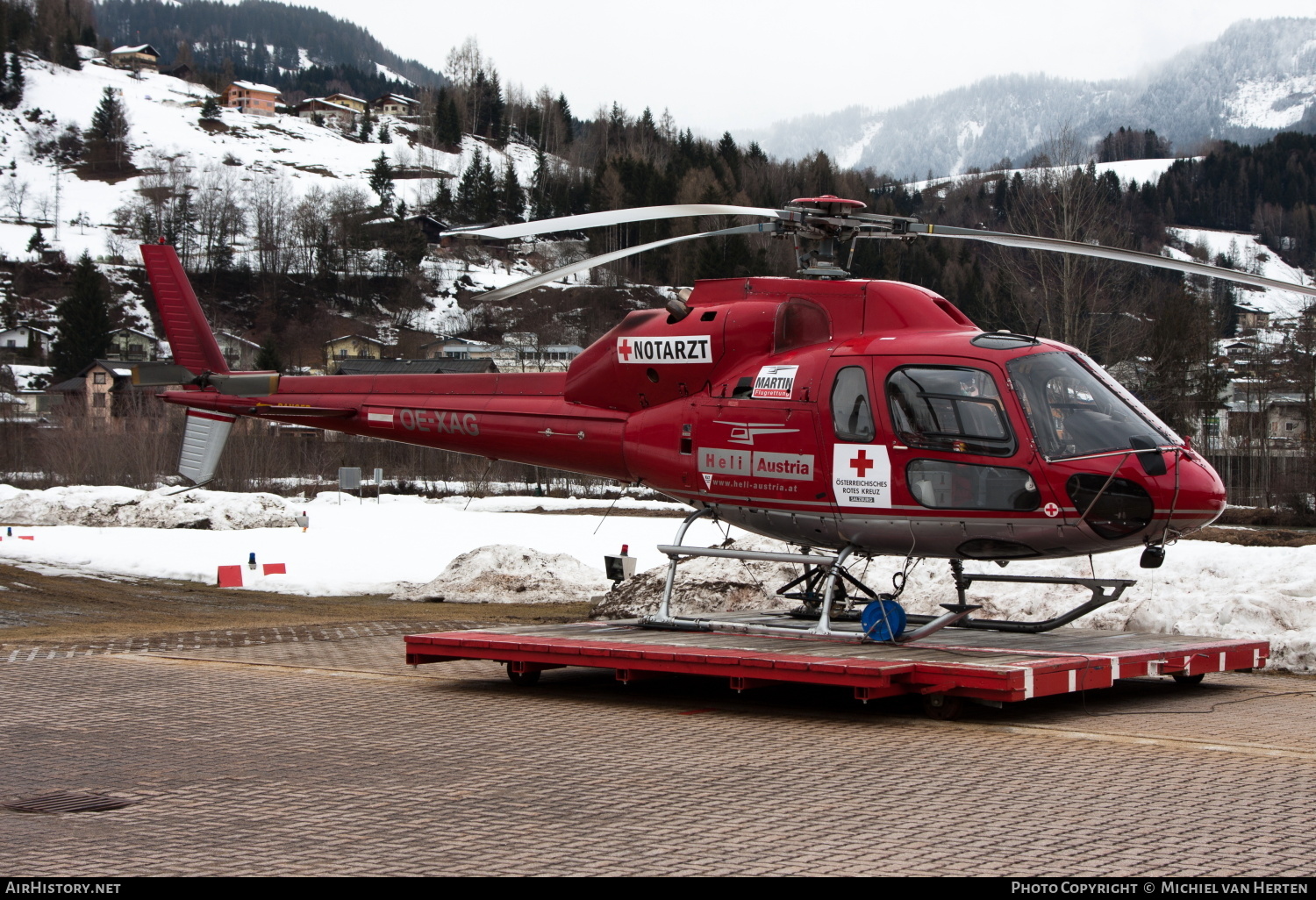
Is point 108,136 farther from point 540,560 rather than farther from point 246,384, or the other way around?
point 246,384

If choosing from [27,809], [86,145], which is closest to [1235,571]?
[27,809]

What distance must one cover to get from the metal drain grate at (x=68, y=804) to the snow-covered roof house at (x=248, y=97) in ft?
645

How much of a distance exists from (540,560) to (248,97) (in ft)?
614

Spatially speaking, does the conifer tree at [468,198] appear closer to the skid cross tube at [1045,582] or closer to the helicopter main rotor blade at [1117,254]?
the skid cross tube at [1045,582]

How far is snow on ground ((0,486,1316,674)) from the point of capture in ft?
42.8

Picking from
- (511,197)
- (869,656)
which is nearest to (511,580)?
(869,656)

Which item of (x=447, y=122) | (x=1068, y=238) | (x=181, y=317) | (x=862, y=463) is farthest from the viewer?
(x=447, y=122)

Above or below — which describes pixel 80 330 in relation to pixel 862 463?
above

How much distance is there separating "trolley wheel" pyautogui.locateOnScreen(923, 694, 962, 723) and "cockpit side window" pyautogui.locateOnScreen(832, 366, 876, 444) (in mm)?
2289

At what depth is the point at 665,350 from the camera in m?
12.2

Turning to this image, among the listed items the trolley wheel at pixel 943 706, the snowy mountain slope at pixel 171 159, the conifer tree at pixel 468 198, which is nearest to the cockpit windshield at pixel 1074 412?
the trolley wheel at pixel 943 706

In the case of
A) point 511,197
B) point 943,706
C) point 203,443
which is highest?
point 511,197

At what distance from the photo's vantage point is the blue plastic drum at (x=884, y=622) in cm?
1065

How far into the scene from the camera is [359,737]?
8.91 m
